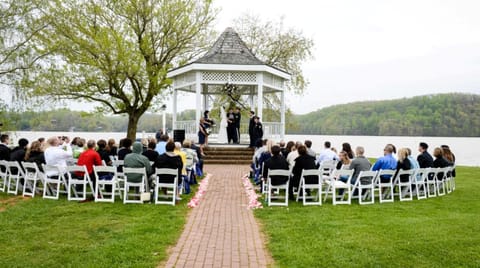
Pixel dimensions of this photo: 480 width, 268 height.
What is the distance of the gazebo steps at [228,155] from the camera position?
57.5 ft

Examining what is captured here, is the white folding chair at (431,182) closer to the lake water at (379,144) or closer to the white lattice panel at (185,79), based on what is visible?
the white lattice panel at (185,79)

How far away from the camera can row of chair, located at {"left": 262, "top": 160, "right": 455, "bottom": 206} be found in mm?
8680

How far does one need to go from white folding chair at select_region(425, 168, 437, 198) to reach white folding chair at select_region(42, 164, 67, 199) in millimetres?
8038

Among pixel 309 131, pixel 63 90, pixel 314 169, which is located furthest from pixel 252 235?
pixel 309 131

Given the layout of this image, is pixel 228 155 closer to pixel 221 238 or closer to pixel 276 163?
pixel 276 163

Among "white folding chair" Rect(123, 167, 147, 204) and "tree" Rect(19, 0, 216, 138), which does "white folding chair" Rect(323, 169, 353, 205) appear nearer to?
"white folding chair" Rect(123, 167, 147, 204)

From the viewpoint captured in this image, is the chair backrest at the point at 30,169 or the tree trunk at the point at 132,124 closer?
the chair backrest at the point at 30,169

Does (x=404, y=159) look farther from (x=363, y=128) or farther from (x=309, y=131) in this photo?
(x=363, y=128)

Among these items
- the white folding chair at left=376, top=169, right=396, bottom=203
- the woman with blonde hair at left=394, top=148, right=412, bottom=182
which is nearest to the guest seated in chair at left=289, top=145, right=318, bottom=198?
the white folding chair at left=376, top=169, right=396, bottom=203

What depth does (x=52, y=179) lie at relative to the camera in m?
8.87

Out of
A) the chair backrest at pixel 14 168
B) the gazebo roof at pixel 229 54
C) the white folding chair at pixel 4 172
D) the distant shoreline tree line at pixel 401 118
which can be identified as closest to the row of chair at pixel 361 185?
the chair backrest at pixel 14 168

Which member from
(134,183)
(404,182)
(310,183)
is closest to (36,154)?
(134,183)

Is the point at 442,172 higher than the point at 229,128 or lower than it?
lower

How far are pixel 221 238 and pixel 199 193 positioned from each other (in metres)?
3.83
